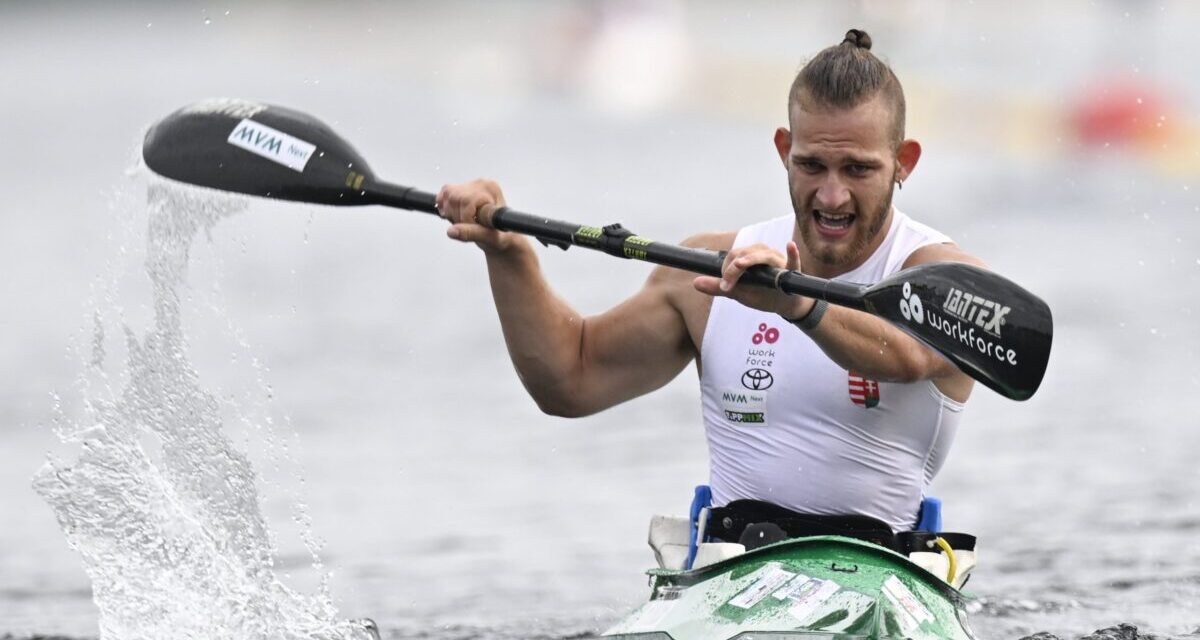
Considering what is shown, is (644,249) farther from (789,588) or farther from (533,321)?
(789,588)

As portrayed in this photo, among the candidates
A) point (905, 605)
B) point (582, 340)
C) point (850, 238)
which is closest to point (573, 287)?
point (582, 340)

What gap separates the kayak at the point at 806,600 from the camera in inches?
149

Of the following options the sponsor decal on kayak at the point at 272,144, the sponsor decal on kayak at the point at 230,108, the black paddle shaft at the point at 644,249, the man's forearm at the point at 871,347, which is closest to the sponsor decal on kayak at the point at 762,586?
the man's forearm at the point at 871,347

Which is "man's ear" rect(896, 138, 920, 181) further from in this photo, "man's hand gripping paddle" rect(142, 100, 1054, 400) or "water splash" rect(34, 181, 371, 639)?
"water splash" rect(34, 181, 371, 639)

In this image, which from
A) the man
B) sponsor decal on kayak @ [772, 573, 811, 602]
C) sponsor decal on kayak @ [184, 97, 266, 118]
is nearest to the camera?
sponsor decal on kayak @ [772, 573, 811, 602]

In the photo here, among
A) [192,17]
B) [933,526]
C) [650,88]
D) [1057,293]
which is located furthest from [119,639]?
[192,17]

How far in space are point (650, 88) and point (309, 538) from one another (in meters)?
20.9

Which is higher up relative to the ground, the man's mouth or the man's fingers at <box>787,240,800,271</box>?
the man's mouth

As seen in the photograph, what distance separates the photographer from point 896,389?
4402 mm

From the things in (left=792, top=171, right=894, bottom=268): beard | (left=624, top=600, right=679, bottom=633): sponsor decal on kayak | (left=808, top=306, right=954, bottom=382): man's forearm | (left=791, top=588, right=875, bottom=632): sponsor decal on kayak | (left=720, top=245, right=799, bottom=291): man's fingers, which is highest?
(left=792, top=171, right=894, bottom=268): beard

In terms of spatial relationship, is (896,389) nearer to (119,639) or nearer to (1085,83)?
(119,639)

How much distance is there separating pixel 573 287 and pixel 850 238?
9.23 meters

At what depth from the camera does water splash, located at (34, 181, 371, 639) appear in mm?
5336

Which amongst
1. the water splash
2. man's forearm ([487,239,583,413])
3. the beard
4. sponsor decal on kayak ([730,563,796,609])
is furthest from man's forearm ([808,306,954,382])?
the water splash
